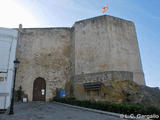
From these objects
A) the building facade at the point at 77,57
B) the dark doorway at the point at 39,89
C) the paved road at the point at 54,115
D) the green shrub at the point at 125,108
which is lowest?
the paved road at the point at 54,115

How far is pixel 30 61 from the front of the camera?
13.4m

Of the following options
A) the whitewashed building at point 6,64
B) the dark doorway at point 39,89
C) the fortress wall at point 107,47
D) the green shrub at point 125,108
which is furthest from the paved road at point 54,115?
the dark doorway at point 39,89

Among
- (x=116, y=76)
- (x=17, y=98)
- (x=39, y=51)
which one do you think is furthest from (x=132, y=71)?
(x=17, y=98)

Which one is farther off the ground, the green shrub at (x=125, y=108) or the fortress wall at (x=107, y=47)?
the fortress wall at (x=107, y=47)

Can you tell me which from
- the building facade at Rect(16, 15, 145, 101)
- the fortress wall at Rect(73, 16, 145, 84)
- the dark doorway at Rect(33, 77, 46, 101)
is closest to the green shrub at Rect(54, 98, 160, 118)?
the building facade at Rect(16, 15, 145, 101)

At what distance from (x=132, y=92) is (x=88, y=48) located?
17.2 ft

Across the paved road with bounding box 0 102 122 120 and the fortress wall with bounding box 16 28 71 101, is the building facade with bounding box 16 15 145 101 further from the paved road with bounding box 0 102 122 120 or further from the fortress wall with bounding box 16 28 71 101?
the paved road with bounding box 0 102 122 120

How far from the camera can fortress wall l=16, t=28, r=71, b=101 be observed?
42.1ft

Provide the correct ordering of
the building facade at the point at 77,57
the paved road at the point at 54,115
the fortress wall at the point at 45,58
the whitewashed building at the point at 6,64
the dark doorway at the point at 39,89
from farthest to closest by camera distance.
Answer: the fortress wall at the point at 45,58, the dark doorway at the point at 39,89, the building facade at the point at 77,57, the paved road at the point at 54,115, the whitewashed building at the point at 6,64

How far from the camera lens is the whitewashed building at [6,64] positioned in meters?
3.92

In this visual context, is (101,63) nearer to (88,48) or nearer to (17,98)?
(88,48)

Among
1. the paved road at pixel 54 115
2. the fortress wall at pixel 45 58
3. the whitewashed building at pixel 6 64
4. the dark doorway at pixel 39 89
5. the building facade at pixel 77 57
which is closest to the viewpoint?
the whitewashed building at pixel 6 64

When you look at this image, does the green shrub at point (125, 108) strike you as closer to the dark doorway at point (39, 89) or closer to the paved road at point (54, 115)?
the paved road at point (54, 115)

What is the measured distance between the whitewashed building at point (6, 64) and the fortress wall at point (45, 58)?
8.95m
